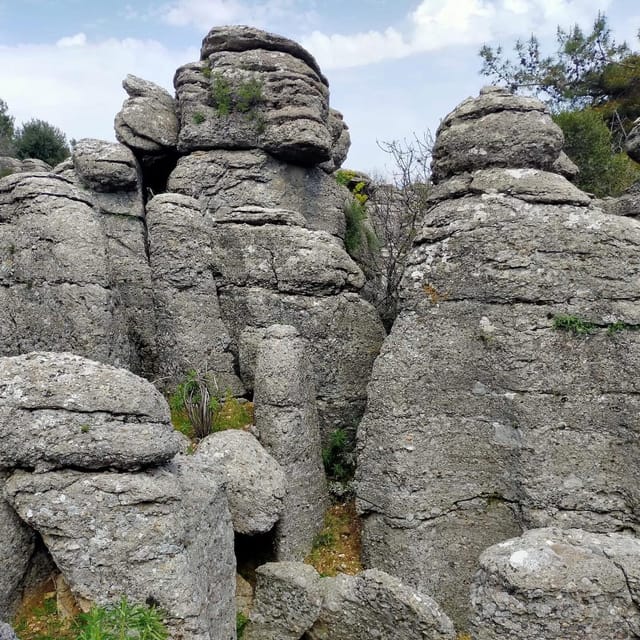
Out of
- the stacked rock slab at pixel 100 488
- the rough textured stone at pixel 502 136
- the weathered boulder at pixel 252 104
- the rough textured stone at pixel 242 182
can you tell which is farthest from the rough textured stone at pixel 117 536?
the weathered boulder at pixel 252 104

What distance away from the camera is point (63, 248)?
336 inches

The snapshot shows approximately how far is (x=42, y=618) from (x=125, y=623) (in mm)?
1329

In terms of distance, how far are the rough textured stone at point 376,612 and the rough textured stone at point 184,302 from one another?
150 inches

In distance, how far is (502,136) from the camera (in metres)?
8.07

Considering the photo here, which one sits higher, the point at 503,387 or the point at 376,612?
the point at 503,387

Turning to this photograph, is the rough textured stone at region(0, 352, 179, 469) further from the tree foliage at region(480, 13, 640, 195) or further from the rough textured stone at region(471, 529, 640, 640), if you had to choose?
the tree foliage at region(480, 13, 640, 195)

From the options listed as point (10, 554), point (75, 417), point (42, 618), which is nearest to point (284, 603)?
point (42, 618)

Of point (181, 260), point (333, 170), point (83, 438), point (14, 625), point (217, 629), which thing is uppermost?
point (333, 170)

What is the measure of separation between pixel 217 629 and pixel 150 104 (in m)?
9.64

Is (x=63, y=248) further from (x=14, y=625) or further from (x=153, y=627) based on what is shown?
(x=153, y=627)

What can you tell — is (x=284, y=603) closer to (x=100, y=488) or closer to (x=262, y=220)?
(x=100, y=488)

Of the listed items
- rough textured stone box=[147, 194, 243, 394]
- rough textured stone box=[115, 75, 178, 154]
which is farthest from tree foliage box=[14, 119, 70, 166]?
rough textured stone box=[147, 194, 243, 394]

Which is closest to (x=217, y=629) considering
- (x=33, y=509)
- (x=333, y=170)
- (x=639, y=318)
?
(x=33, y=509)

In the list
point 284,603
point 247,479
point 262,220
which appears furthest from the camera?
point 262,220
